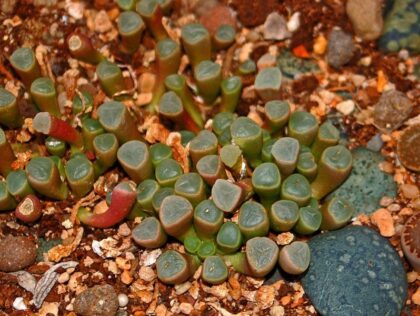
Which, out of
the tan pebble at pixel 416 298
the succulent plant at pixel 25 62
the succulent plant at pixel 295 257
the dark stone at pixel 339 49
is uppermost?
the succulent plant at pixel 25 62

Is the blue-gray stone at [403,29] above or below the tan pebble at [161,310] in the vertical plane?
above

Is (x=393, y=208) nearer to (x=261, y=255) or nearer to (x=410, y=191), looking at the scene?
(x=410, y=191)

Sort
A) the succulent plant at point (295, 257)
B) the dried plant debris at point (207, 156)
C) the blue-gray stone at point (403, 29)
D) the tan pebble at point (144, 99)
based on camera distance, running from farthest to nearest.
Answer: the blue-gray stone at point (403, 29) < the tan pebble at point (144, 99) < the dried plant debris at point (207, 156) < the succulent plant at point (295, 257)

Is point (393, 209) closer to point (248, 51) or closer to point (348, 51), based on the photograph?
point (348, 51)

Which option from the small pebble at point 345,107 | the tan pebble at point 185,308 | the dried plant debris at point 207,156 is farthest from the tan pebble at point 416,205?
the tan pebble at point 185,308

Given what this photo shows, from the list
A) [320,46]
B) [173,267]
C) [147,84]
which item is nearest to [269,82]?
[320,46]

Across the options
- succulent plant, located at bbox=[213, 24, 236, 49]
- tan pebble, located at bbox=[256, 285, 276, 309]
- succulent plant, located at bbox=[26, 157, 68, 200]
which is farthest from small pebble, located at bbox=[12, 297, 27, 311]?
succulent plant, located at bbox=[213, 24, 236, 49]

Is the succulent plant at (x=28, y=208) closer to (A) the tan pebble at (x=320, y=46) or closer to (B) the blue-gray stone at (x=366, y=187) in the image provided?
(B) the blue-gray stone at (x=366, y=187)

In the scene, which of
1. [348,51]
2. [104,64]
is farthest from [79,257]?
[348,51]
